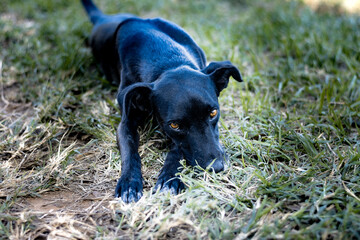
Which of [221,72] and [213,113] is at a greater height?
[221,72]

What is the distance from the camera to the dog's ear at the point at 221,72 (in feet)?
10.3

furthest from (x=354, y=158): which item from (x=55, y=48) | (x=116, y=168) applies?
(x=55, y=48)

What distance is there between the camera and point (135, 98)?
3.19 metres

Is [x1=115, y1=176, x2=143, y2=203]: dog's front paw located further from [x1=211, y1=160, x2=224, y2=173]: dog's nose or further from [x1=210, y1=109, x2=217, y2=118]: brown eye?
[x1=210, y1=109, x2=217, y2=118]: brown eye

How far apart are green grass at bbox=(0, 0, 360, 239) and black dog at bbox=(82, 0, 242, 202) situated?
145 mm

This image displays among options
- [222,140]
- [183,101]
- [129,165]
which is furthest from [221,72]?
[129,165]

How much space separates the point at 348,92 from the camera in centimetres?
416

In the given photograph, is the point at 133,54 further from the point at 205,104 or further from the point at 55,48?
the point at 55,48

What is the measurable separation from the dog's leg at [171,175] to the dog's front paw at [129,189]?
16cm

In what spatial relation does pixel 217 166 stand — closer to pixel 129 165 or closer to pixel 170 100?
pixel 170 100

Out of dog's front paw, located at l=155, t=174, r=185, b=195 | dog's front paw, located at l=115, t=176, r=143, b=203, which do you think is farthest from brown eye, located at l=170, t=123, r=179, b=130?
dog's front paw, located at l=115, t=176, r=143, b=203

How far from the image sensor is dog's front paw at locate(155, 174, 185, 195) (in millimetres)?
2822

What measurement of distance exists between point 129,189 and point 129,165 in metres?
0.28

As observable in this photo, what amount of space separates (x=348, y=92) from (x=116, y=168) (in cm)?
289
